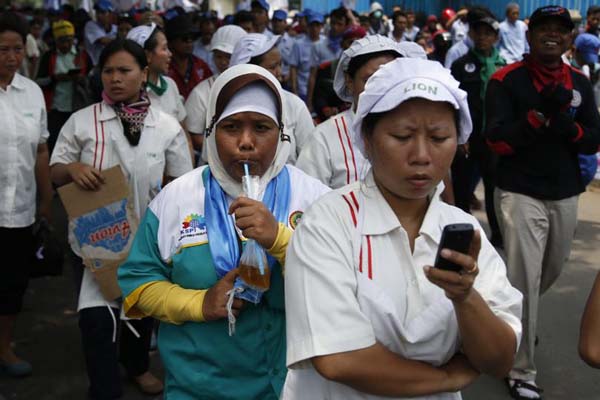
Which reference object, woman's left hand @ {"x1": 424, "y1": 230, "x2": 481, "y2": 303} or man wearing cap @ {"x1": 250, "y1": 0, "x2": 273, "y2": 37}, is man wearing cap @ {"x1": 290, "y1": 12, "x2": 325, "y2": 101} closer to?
man wearing cap @ {"x1": 250, "y1": 0, "x2": 273, "y2": 37}

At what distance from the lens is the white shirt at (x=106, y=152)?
3896 mm

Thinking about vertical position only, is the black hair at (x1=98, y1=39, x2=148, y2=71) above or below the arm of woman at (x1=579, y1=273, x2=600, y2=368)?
above

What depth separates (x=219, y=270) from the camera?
2330mm

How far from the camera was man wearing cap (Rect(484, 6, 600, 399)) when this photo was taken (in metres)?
4.22

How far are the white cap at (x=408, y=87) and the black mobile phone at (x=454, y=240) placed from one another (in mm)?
382

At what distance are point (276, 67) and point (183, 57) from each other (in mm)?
1934

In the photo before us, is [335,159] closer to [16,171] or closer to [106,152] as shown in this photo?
[106,152]

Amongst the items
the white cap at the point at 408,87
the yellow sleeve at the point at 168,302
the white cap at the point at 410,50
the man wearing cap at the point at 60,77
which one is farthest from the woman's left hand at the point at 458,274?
the man wearing cap at the point at 60,77

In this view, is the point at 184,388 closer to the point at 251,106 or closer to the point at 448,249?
the point at 251,106

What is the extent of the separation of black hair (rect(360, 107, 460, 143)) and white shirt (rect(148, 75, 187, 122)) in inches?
130

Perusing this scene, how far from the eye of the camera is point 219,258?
7.65 feet

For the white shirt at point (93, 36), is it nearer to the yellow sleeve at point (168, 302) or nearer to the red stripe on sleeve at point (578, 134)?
the red stripe on sleeve at point (578, 134)

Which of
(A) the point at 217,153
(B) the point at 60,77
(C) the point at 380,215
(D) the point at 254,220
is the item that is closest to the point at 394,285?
(C) the point at 380,215

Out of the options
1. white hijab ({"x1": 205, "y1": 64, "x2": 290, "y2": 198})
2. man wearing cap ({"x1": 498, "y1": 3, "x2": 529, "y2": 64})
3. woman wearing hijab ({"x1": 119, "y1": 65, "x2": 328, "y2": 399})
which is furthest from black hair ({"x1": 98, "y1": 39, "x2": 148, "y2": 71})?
man wearing cap ({"x1": 498, "y1": 3, "x2": 529, "y2": 64})
